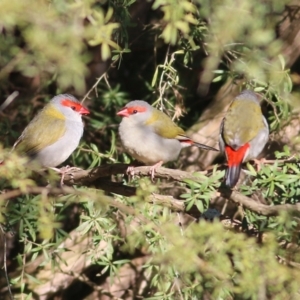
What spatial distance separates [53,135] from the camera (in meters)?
5.75

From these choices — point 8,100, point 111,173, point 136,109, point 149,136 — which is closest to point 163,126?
point 149,136

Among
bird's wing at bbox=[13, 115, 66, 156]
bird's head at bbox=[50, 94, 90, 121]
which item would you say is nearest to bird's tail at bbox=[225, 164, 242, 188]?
bird's wing at bbox=[13, 115, 66, 156]

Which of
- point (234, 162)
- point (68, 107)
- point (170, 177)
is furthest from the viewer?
point (68, 107)

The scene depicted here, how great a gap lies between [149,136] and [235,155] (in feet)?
2.23

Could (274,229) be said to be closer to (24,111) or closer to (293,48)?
(293,48)

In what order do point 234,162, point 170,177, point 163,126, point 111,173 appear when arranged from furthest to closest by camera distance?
point 163,126, point 234,162, point 111,173, point 170,177

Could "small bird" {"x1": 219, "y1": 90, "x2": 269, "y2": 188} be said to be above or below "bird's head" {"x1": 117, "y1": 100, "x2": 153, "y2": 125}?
below

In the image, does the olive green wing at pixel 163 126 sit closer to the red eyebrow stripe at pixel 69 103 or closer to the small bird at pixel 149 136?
the small bird at pixel 149 136

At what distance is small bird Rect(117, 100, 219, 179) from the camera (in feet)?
17.8

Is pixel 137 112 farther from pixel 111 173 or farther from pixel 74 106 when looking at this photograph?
pixel 111 173

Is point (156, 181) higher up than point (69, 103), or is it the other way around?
point (69, 103)

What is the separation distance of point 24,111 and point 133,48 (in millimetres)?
1279

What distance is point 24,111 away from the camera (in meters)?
7.14

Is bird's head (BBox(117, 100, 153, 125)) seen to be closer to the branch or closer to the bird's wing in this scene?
the bird's wing
